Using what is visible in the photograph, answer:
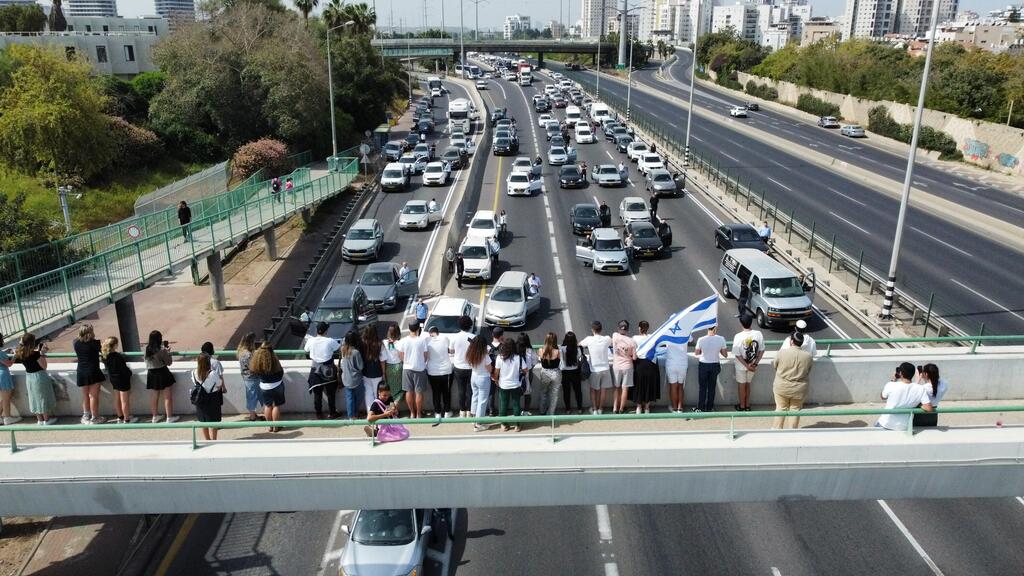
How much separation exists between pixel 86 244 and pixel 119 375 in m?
19.5

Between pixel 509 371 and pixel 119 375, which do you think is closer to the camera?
pixel 509 371

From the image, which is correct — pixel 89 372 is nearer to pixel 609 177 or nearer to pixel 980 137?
pixel 609 177

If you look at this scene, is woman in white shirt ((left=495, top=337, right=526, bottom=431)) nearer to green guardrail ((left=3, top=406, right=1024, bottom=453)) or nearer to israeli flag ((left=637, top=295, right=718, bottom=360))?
green guardrail ((left=3, top=406, right=1024, bottom=453))

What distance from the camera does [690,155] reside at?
51.5m

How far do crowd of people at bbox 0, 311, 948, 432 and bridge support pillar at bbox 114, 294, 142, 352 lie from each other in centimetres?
1274

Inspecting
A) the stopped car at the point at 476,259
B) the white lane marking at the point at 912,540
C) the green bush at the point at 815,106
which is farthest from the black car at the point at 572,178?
the green bush at the point at 815,106

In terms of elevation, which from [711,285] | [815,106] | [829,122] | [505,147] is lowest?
[711,285]

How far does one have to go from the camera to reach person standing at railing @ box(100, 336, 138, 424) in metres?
10.4

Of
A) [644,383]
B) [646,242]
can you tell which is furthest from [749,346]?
[646,242]

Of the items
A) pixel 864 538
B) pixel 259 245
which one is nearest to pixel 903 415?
pixel 864 538

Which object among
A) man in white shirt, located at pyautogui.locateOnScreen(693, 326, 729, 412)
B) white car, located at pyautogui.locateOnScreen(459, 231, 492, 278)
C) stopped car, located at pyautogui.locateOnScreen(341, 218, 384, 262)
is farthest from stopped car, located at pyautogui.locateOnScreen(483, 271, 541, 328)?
man in white shirt, located at pyautogui.locateOnScreen(693, 326, 729, 412)

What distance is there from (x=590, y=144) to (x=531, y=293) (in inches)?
1640

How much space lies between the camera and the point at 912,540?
1224cm

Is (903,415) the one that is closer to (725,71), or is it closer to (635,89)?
(635,89)
